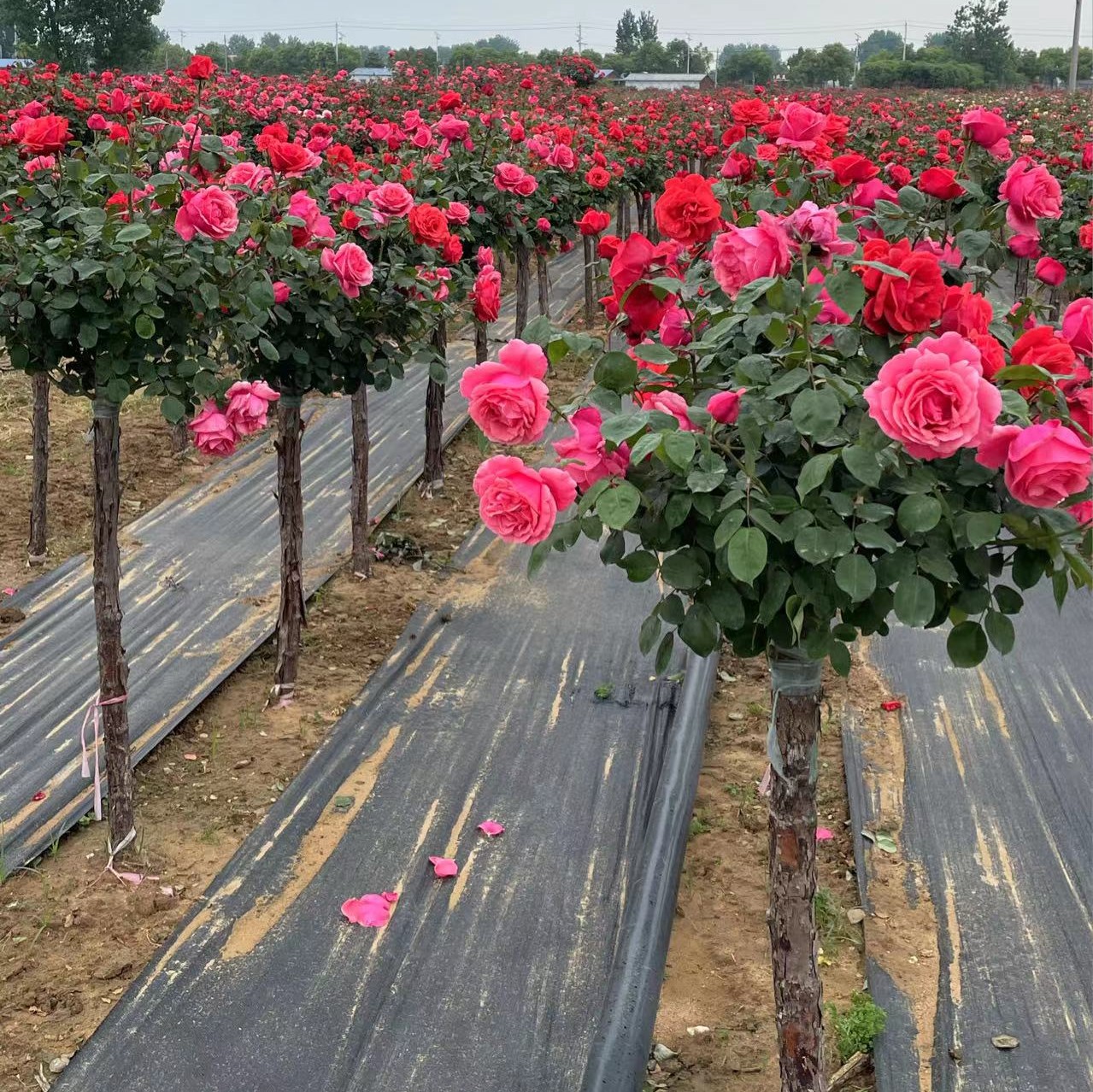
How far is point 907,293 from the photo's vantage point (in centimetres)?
185

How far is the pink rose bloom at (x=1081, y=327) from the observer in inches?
77.9

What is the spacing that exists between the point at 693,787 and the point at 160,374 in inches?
90.7

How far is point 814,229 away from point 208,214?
6.15 feet

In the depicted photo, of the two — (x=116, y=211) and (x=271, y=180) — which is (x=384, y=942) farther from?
(x=271, y=180)

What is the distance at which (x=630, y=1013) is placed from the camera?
10.5 ft

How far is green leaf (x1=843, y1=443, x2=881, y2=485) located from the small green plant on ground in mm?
2023

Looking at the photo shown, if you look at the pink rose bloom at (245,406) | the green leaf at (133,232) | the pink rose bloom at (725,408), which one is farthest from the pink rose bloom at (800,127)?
the pink rose bloom at (245,406)

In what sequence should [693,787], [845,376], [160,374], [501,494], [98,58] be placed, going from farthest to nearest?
[98,58], [693,787], [160,374], [845,376], [501,494]

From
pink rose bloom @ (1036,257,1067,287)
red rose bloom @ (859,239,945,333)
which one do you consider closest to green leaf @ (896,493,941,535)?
red rose bloom @ (859,239,945,333)

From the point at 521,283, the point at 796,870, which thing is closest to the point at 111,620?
the point at 796,870

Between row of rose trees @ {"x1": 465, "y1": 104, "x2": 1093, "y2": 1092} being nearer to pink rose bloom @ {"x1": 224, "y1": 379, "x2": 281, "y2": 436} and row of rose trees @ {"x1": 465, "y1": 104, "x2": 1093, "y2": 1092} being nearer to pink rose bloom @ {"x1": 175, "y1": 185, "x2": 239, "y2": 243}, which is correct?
pink rose bloom @ {"x1": 175, "y1": 185, "x2": 239, "y2": 243}

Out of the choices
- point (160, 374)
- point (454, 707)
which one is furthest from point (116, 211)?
point (454, 707)

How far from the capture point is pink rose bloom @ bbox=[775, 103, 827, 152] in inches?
109

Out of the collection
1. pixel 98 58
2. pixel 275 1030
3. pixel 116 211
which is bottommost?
pixel 275 1030
